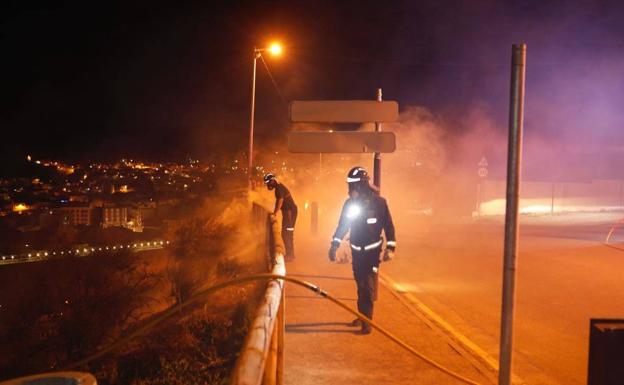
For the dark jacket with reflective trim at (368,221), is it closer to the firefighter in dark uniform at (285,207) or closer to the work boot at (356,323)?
the work boot at (356,323)

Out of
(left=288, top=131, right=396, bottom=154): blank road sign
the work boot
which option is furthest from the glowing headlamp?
(left=288, top=131, right=396, bottom=154): blank road sign

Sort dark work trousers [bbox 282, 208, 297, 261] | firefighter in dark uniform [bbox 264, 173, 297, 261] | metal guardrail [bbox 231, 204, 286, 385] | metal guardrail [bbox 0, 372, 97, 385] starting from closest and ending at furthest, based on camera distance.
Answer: metal guardrail [bbox 231, 204, 286, 385] → metal guardrail [bbox 0, 372, 97, 385] → firefighter in dark uniform [bbox 264, 173, 297, 261] → dark work trousers [bbox 282, 208, 297, 261]

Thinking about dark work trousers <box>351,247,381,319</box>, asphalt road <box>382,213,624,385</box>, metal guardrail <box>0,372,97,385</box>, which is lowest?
asphalt road <box>382,213,624,385</box>

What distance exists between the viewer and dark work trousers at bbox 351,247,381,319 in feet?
21.3

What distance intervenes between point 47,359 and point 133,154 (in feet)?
251

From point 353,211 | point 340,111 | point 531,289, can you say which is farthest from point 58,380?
point 531,289

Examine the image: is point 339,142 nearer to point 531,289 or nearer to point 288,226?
point 288,226

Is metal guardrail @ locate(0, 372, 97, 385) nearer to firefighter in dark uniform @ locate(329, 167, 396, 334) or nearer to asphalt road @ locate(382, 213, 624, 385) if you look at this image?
firefighter in dark uniform @ locate(329, 167, 396, 334)

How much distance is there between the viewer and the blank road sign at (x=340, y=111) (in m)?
Answer: 8.38

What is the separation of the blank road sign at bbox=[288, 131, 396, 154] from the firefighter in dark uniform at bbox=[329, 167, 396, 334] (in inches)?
55.2

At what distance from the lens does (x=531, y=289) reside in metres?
10.0

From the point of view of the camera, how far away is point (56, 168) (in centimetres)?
7194

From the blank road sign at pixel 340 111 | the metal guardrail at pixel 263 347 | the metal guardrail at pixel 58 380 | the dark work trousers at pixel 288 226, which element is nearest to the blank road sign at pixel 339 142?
the blank road sign at pixel 340 111

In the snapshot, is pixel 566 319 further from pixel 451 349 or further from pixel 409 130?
pixel 409 130
